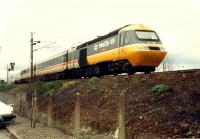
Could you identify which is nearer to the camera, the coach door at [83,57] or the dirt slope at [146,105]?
the dirt slope at [146,105]

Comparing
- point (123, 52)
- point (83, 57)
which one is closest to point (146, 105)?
point (123, 52)

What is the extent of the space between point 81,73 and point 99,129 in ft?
56.3

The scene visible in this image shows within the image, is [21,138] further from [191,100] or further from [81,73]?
[81,73]

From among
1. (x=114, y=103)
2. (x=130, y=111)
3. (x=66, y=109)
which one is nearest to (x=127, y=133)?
(x=130, y=111)

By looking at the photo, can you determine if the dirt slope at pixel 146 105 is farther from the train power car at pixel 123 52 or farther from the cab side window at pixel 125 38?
the cab side window at pixel 125 38

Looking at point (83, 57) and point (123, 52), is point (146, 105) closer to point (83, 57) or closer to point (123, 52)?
point (123, 52)

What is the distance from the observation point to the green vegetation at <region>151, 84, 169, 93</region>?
15.1 metres

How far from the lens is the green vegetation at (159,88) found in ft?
49.6

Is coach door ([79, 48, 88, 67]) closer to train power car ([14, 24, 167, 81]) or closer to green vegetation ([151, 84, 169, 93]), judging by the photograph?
train power car ([14, 24, 167, 81])

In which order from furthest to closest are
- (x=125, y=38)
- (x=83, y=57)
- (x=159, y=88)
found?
1. (x=83, y=57)
2. (x=125, y=38)
3. (x=159, y=88)

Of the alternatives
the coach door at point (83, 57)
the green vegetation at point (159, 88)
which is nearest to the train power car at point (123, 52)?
the coach door at point (83, 57)

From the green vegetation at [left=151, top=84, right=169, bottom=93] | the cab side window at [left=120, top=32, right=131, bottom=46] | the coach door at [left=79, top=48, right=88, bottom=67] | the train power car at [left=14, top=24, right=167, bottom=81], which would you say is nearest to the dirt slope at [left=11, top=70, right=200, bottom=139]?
the green vegetation at [left=151, top=84, right=169, bottom=93]

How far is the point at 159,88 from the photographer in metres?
15.4

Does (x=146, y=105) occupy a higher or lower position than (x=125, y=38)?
lower
